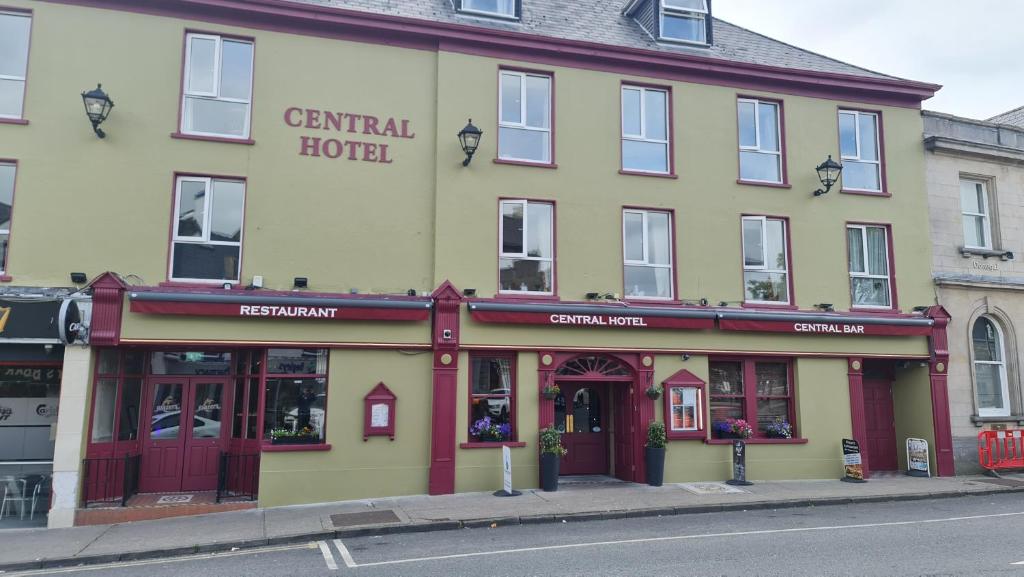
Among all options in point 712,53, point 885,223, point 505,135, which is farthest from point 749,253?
point 505,135

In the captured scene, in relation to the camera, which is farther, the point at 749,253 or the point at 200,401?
the point at 749,253

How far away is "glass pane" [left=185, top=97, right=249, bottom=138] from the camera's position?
548 inches

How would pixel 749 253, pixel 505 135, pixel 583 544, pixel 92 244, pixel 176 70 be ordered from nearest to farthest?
pixel 583 544, pixel 92 244, pixel 176 70, pixel 505 135, pixel 749 253

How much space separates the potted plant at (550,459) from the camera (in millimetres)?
14133

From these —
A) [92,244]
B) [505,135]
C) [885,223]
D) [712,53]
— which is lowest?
[92,244]

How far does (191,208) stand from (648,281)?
9.57 meters

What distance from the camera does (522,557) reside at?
933cm

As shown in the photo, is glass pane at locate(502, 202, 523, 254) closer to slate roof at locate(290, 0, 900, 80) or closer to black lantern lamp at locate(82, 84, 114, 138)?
slate roof at locate(290, 0, 900, 80)

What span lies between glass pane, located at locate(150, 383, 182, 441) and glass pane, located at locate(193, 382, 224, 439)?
0.34 m

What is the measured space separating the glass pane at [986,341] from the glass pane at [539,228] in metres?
11.3

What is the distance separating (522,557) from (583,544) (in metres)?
1.17

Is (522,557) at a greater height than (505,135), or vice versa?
(505,135)

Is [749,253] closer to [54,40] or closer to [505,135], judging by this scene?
[505,135]

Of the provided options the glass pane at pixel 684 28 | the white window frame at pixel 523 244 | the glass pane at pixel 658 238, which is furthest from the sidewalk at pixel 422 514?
the glass pane at pixel 684 28
